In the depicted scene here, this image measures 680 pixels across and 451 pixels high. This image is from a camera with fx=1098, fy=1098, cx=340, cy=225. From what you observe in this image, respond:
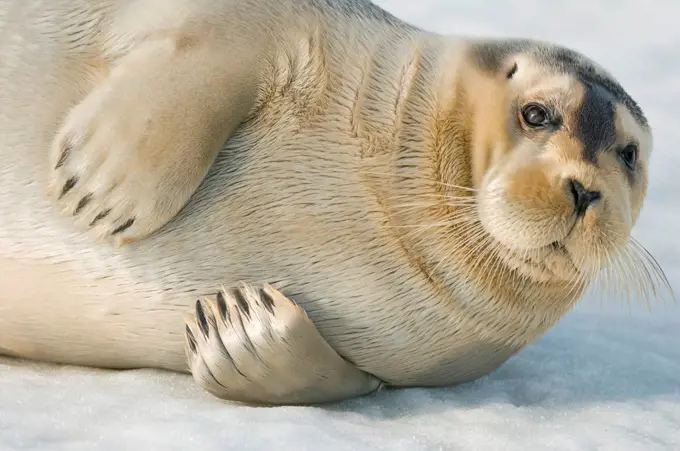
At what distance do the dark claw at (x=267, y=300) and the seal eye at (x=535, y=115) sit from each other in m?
0.84

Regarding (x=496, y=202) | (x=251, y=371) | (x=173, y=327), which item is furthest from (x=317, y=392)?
(x=496, y=202)

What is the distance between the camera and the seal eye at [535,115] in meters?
2.96

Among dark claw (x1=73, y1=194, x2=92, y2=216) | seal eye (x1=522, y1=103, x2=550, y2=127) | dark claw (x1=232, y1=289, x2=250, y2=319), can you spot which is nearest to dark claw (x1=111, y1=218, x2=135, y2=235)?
dark claw (x1=73, y1=194, x2=92, y2=216)

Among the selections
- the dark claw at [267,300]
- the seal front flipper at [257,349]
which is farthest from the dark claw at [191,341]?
the dark claw at [267,300]

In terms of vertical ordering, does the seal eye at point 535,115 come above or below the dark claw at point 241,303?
above

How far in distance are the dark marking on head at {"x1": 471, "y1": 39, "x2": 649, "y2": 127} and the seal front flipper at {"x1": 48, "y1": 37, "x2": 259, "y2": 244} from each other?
2.36ft

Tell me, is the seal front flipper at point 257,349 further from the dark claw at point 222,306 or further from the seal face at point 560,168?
the seal face at point 560,168

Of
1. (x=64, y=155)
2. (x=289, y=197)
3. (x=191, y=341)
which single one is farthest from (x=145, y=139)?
(x=191, y=341)

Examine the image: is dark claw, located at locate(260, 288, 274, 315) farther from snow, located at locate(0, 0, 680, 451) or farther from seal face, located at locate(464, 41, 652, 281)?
seal face, located at locate(464, 41, 652, 281)

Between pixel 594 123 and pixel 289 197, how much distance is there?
84 cm

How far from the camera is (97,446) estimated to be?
2.42 metres

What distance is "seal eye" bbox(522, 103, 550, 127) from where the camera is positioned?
116 inches

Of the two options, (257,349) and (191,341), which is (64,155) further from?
(257,349)

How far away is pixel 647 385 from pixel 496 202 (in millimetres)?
1061
